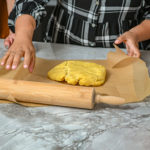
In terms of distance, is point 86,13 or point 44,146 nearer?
point 44,146

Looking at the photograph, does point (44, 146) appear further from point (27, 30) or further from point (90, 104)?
point (27, 30)

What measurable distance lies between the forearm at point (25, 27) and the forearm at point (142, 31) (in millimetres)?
521

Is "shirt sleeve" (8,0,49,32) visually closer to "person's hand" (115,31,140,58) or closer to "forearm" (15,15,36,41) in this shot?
"forearm" (15,15,36,41)

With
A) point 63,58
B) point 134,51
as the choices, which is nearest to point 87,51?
point 63,58

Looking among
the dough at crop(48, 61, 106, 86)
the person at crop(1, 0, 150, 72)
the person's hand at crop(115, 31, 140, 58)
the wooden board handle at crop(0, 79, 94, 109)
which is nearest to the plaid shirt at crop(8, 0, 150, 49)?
the person at crop(1, 0, 150, 72)

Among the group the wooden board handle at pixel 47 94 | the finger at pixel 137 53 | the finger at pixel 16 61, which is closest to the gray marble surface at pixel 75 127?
the wooden board handle at pixel 47 94

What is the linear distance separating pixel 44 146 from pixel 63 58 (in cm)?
68

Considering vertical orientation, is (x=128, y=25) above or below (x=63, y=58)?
above

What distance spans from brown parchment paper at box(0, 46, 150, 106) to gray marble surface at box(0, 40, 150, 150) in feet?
0.22

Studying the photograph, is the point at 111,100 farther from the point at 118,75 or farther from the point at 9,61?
the point at 9,61

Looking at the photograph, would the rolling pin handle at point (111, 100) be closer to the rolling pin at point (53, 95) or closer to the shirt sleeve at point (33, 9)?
the rolling pin at point (53, 95)

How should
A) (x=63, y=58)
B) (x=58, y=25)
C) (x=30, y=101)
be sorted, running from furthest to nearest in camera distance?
(x=58, y=25) → (x=63, y=58) → (x=30, y=101)

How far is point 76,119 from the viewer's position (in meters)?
0.85

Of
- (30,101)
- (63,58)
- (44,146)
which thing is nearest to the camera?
(44,146)
